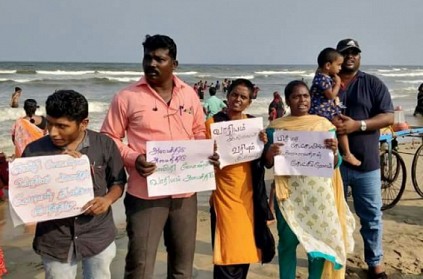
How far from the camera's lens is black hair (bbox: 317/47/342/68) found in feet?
11.7

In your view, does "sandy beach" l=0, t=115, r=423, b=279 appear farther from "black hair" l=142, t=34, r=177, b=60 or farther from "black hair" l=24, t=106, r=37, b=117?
"black hair" l=142, t=34, r=177, b=60

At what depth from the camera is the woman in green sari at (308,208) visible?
311 cm

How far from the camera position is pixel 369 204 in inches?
144

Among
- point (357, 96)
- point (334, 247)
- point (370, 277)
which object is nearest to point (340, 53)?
point (357, 96)

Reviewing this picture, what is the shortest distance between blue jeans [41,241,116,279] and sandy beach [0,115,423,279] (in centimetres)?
148

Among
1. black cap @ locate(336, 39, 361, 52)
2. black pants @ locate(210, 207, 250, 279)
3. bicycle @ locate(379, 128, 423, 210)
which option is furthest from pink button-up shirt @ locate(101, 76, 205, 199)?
bicycle @ locate(379, 128, 423, 210)

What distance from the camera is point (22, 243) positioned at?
5.01 metres

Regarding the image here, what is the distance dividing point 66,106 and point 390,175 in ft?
15.8

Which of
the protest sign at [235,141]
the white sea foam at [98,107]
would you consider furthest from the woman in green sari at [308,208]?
the white sea foam at [98,107]

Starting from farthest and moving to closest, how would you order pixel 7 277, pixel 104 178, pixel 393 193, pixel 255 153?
pixel 393 193 < pixel 7 277 < pixel 255 153 < pixel 104 178

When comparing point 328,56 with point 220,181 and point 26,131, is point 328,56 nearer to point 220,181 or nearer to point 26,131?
point 220,181

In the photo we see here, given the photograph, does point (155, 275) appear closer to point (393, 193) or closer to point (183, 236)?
point (183, 236)

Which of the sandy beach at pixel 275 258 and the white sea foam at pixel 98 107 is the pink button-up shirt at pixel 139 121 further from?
the white sea foam at pixel 98 107

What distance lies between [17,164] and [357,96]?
2655mm
